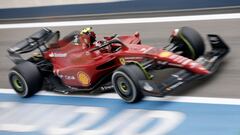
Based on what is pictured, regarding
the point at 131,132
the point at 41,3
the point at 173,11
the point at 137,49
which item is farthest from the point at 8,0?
the point at 131,132

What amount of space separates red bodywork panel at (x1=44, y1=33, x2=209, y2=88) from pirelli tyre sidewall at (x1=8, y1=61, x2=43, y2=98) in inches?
11.2

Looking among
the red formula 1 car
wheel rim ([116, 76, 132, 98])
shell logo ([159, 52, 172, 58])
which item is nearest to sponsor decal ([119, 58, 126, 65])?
the red formula 1 car

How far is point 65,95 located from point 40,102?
1.17 ft

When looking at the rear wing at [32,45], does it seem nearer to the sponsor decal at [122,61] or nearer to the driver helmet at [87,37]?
the driver helmet at [87,37]

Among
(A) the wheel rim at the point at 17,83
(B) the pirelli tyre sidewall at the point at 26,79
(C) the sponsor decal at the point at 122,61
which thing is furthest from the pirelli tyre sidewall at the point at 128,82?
(A) the wheel rim at the point at 17,83

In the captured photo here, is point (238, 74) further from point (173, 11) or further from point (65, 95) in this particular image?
point (173, 11)

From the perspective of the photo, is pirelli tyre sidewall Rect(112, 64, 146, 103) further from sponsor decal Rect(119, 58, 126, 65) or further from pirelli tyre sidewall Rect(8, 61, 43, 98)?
pirelli tyre sidewall Rect(8, 61, 43, 98)

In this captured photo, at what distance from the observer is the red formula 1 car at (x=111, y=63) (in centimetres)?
545

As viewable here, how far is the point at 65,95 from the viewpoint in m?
6.55

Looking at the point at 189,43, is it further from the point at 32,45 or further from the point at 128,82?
the point at 32,45

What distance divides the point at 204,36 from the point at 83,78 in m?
2.54

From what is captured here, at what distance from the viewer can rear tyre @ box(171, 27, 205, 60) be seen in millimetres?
6141

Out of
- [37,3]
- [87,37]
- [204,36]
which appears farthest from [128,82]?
[37,3]

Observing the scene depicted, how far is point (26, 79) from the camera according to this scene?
6.42 metres
